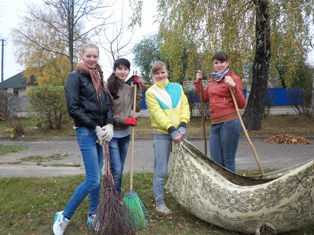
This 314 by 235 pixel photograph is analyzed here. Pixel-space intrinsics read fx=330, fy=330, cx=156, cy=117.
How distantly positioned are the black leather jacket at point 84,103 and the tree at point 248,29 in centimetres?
735

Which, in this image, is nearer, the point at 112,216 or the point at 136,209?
the point at 112,216

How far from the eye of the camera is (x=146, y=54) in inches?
1244

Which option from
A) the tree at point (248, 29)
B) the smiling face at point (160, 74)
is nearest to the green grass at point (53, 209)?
the smiling face at point (160, 74)

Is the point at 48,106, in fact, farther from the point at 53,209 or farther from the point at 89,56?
the point at 89,56

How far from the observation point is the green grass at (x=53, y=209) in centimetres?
375

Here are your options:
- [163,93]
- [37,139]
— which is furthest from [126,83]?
[37,139]

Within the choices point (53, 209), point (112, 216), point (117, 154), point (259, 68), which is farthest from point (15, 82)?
point (112, 216)

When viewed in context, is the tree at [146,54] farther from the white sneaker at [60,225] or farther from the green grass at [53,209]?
the white sneaker at [60,225]

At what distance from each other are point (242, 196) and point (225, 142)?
926mm

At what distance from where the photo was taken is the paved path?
21.7 ft

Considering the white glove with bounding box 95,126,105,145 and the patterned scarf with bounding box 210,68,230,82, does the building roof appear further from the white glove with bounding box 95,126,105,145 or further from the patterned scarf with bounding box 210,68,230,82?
the white glove with bounding box 95,126,105,145

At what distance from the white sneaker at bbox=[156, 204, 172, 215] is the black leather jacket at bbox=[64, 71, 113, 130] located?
52.1 inches

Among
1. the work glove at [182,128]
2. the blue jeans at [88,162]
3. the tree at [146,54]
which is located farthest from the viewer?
the tree at [146,54]

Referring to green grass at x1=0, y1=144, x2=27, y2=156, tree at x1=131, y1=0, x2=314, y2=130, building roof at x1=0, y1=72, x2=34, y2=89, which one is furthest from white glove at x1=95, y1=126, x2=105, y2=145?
building roof at x1=0, y1=72, x2=34, y2=89
